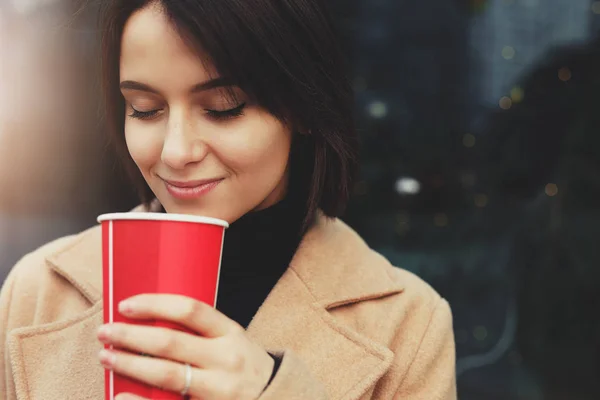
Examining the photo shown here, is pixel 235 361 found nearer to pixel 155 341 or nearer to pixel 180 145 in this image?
pixel 155 341

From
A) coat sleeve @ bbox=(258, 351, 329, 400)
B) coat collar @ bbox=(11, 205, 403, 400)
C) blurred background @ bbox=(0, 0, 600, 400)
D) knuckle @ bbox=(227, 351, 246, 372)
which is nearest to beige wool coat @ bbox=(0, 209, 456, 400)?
coat collar @ bbox=(11, 205, 403, 400)

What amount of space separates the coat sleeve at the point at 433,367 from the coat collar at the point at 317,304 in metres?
0.08

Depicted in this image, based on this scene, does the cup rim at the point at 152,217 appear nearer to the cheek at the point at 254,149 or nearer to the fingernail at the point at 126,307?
the fingernail at the point at 126,307

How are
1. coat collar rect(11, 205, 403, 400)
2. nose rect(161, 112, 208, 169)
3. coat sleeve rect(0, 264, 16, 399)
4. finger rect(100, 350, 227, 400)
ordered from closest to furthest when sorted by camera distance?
1. finger rect(100, 350, 227, 400)
2. nose rect(161, 112, 208, 169)
3. coat collar rect(11, 205, 403, 400)
4. coat sleeve rect(0, 264, 16, 399)

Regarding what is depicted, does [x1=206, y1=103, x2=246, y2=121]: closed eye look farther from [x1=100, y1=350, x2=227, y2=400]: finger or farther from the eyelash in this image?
[x1=100, y1=350, x2=227, y2=400]: finger

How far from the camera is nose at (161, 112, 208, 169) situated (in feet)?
2.85

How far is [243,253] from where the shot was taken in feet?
3.79

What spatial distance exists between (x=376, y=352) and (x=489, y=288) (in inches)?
50.8

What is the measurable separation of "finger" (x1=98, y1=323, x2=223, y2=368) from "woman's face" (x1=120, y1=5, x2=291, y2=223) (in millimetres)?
297

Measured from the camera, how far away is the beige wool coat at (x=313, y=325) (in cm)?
106

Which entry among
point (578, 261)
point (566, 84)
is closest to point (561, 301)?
point (578, 261)

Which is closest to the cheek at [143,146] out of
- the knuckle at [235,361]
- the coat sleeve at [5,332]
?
the knuckle at [235,361]

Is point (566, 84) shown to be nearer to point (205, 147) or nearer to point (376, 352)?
point (376, 352)

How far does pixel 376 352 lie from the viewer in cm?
106
